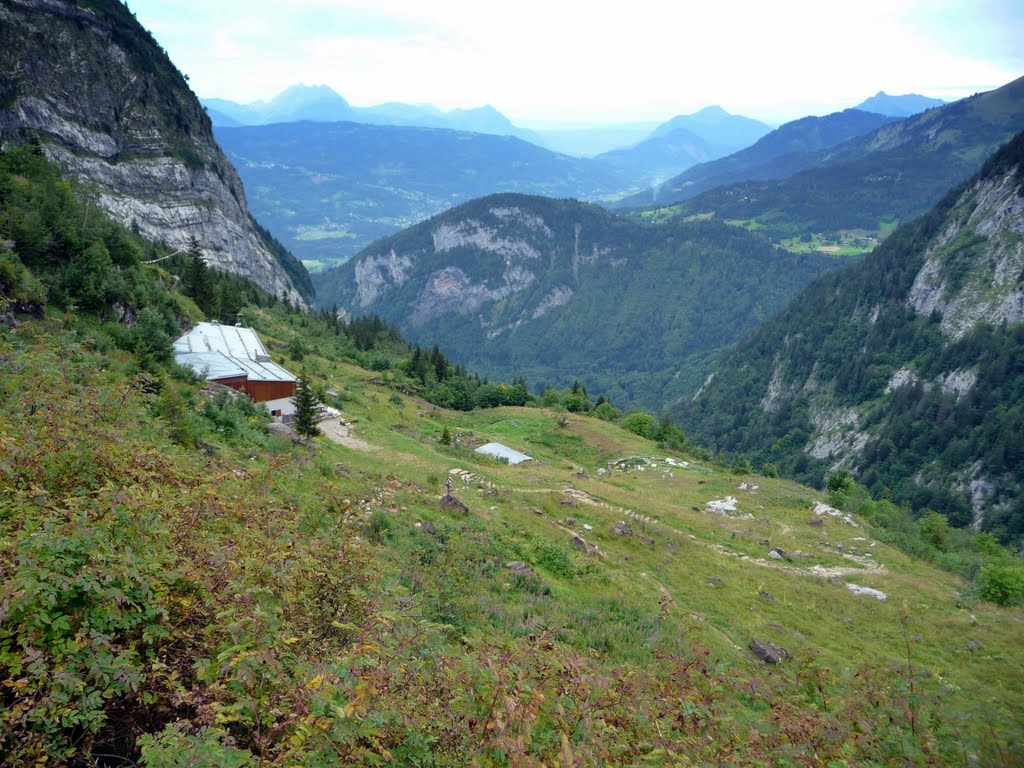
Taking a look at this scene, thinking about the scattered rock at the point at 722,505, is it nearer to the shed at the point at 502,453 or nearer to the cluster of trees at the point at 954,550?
the cluster of trees at the point at 954,550

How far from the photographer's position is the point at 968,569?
1071 inches

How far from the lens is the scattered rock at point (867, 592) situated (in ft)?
Result: 69.5

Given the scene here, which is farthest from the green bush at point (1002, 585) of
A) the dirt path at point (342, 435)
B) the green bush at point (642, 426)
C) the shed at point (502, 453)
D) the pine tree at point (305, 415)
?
the green bush at point (642, 426)

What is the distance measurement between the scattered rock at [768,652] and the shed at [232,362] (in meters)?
24.6

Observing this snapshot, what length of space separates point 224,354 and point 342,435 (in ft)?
30.8

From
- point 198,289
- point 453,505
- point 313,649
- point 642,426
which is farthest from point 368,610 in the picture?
point 642,426

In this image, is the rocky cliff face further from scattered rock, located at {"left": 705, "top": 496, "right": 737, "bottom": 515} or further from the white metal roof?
scattered rock, located at {"left": 705, "top": 496, "right": 737, "bottom": 515}

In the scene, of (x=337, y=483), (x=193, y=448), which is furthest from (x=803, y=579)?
(x=193, y=448)

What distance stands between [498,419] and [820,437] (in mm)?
88197

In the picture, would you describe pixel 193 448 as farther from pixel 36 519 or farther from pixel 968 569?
pixel 968 569

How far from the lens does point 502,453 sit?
1511 inches

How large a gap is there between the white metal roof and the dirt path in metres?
3.74

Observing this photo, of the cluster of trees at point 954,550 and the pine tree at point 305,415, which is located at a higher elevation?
the pine tree at point 305,415

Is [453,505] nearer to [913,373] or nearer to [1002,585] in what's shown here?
[1002,585]
